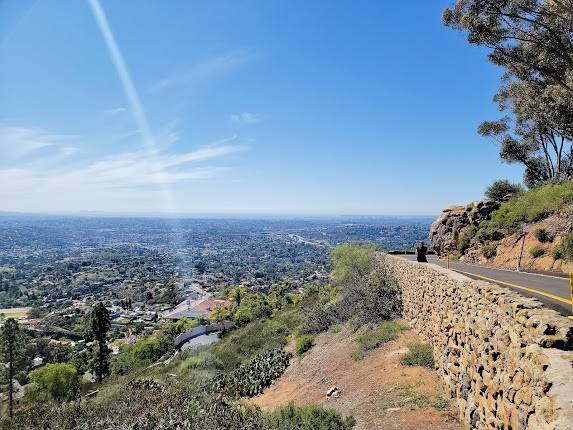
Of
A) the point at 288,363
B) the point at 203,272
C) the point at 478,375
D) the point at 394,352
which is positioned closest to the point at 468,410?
the point at 478,375

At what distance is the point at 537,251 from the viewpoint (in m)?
16.0

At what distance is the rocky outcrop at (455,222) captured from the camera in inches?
965

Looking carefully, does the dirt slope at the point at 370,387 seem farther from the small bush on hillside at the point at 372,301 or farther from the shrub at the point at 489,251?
the shrub at the point at 489,251

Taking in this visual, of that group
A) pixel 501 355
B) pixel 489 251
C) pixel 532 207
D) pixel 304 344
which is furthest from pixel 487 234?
pixel 501 355

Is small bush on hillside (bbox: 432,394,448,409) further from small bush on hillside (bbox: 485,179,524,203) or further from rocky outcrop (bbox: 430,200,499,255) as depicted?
small bush on hillside (bbox: 485,179,524,203)

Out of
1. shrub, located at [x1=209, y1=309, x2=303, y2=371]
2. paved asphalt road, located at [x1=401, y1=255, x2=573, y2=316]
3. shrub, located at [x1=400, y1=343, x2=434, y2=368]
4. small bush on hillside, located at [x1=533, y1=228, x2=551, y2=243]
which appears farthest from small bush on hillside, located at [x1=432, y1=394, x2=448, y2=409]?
shrub, located at [x1=209, y1=309, x2=303, y2=371]

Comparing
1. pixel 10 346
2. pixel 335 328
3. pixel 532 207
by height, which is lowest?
pixel 10 346

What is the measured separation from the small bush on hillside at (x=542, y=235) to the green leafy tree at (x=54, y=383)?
3686 centimetres

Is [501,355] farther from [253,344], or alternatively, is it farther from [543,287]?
[253,344]

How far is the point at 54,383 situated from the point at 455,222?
36285mm

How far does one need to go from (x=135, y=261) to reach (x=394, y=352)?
16494 centimetres

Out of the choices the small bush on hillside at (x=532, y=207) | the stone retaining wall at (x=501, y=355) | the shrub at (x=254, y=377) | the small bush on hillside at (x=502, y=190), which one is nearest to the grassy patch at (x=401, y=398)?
the stone retaining wall at (x=501, y=355)

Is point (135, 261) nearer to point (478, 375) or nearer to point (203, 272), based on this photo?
point (203, 272)

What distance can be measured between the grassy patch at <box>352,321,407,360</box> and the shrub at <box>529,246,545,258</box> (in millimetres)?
6446
